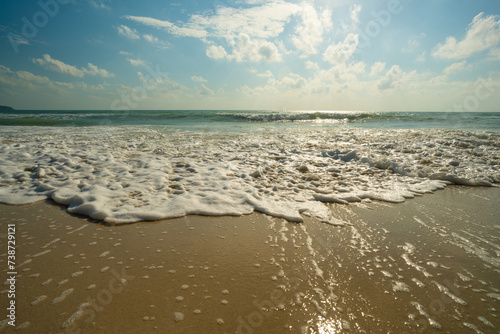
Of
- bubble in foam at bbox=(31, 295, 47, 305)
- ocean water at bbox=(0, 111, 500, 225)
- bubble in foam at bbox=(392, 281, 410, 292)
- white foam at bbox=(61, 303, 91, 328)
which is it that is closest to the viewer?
white foam at bbox=(61, 303, 91, 328)

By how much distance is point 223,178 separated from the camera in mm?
4570

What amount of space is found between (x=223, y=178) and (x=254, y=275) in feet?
8.95

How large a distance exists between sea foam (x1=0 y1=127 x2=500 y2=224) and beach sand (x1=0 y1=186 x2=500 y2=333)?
0.37 metres

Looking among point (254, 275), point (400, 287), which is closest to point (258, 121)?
point (254, 275)

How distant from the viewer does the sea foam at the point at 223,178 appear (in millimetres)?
3357

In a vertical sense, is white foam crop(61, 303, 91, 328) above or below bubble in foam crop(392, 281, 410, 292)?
above

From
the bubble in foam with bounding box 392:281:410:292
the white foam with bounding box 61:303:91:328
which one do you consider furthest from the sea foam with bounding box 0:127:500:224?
the white foam with bounding box 61:303:91:328

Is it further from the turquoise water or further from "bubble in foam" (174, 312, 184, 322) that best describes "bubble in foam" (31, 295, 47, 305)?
the turquoise water

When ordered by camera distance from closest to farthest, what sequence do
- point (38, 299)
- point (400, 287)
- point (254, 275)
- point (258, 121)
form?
point (38, 299) → point (400, 287) → point (254, 275) → point (258, 121)

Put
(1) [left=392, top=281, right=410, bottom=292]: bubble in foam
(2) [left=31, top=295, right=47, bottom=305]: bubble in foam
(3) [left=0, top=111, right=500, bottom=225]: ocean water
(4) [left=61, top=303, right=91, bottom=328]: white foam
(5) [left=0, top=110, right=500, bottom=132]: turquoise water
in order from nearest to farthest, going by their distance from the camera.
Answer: (4) [left=61, top=303, right=91, bottom=328]: white foam < (2) [left=31, top=295, right=47, bottom=305]: bubble in foam < (1) [left=392, top=281, right=410, bottom=292]: bubble in foam < (3) [left=0, top=111, right=500, bottom=225]: ocean water < (5) [left=0, top=110, right=500, bottom=132]: turquoise water

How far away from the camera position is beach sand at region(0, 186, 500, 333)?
1.55 m

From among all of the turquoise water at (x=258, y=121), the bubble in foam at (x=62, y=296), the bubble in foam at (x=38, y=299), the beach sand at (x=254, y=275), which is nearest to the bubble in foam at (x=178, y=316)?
the beach sand at (x=254, y=275)

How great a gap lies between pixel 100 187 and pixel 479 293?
15.9 ft

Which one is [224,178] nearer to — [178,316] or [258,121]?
[178,316]
